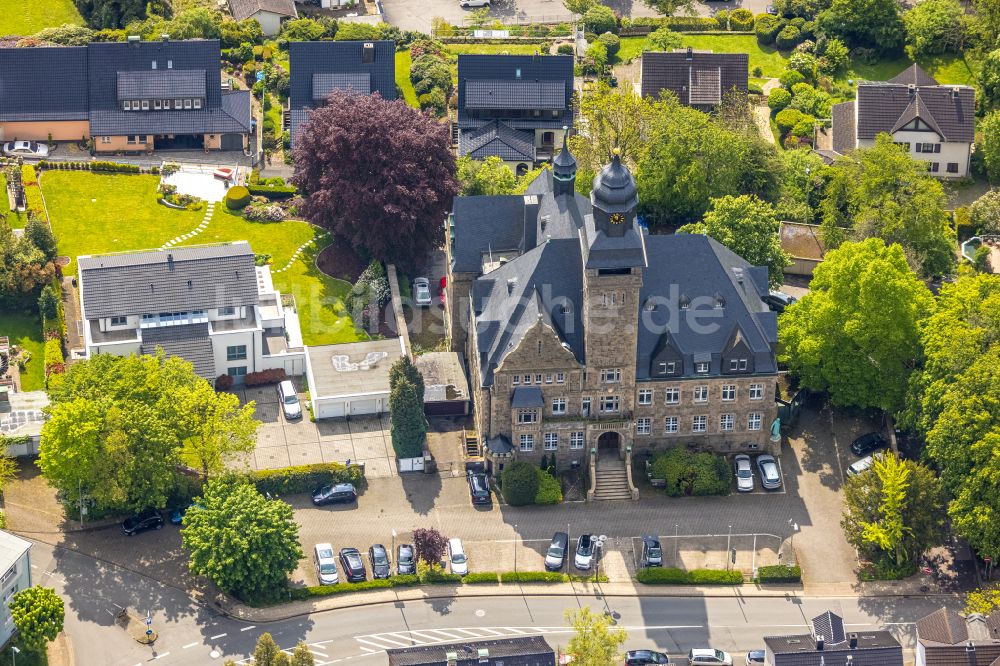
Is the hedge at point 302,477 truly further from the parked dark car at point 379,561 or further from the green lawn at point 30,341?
the green lawn at point 30,341

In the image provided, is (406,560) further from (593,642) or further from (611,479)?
(593,642)

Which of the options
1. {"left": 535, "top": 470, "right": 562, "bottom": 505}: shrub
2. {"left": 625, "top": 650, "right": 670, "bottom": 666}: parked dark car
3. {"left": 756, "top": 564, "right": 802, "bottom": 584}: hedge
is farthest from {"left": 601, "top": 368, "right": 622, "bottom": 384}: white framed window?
{"left": 625, "top": 650, "right": 670, "bottom": 666}: parked dark car

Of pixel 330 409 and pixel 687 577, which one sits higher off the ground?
pixel 330 409

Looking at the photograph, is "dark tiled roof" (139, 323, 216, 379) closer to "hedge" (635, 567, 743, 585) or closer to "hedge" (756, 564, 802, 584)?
"hedge" (635, 567, 743, 585)

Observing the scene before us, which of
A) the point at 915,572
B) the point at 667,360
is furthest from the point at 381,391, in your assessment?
the point at 915,572

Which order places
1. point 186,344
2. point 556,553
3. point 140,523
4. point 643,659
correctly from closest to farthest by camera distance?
point 643,659 → point 556,553 → point 140,523 → point 186,344

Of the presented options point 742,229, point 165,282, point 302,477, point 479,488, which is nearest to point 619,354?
point 479,488
